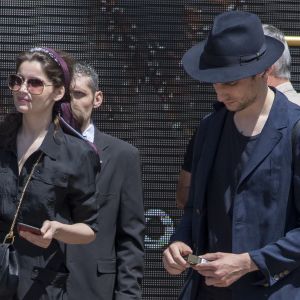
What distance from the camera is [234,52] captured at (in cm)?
342

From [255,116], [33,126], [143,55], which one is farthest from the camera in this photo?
[143,55]

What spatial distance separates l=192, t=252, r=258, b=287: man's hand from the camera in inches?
128

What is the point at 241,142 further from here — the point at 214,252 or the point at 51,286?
the point at 51,286

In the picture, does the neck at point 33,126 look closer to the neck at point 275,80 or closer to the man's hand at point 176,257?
the man's hand at point 176,257

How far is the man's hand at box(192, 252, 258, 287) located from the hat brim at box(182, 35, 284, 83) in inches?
24.7

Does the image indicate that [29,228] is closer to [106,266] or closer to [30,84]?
[30,84]

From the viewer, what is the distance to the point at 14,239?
11.4ft

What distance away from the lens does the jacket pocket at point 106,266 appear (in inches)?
173

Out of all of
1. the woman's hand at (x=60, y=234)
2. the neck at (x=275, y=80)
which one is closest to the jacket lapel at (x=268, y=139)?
the woman's hand at (x=60, y=234)

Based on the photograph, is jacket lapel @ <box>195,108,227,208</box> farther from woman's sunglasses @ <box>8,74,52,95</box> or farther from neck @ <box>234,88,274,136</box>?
woman's sunglasses @ <box>8,74,52,95</box>

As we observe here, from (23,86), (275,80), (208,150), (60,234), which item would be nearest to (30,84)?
(23,86)

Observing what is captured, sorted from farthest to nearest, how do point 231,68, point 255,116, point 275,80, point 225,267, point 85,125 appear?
point 85,125
point 275,80
point 255,116
point 231,68
point 225,267

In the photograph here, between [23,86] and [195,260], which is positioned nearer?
[195,260]

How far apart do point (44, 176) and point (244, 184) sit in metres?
0.75
